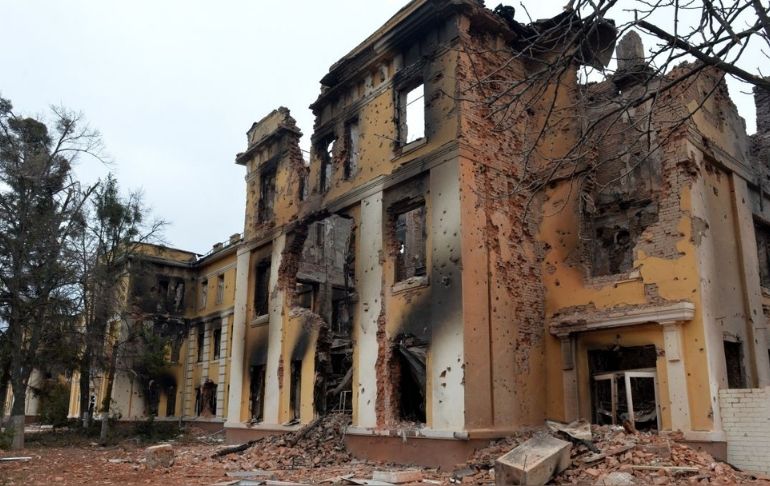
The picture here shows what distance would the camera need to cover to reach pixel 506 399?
12852mm

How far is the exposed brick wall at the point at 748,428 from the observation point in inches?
418

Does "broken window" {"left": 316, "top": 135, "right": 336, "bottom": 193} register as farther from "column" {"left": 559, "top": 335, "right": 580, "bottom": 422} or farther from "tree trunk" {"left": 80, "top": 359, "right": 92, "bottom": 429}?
"tree trunk" {"left": 80, "top": 359, "right": 92, "bottom": 429}

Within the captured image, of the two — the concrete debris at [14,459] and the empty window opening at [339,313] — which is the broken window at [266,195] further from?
the concrete debris at [14,459]

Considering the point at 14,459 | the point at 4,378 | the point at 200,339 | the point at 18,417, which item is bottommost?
the point at 14,459

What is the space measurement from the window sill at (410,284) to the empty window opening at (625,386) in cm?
380

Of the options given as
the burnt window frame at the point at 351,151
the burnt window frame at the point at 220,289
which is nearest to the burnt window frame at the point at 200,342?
the burnt window frame at the point at 220,289

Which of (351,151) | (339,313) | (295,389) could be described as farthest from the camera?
(339,313)

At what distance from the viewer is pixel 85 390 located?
2525 cm

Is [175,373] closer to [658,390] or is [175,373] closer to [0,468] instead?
[0,468]

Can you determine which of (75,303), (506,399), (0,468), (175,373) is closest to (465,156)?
(506,399)

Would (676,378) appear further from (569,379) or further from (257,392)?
(257,392)

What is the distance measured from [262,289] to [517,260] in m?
9.90

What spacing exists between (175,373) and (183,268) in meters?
5.65

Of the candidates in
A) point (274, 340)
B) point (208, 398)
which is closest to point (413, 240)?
point (274, 340)
